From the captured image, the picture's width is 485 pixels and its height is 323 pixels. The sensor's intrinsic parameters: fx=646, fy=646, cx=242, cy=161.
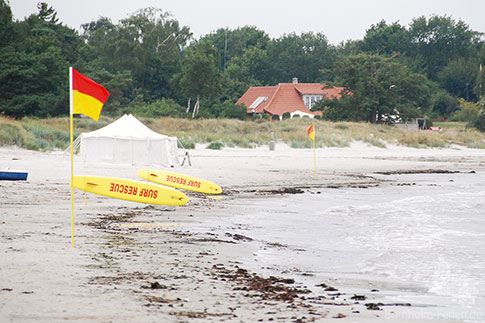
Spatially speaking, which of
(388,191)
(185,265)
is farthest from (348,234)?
(388,191)

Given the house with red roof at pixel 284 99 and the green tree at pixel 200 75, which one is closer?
the green tree at pixel 200 75

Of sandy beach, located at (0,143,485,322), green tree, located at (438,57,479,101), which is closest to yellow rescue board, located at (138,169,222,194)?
sandy beach, located at (0,143,485,322)

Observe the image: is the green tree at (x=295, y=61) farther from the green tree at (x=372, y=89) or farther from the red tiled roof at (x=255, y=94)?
the green tree at (x=372, y=89)

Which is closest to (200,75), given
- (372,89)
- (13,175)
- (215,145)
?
(372,89)

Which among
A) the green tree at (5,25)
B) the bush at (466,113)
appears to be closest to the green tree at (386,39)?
the bush at (466,113)

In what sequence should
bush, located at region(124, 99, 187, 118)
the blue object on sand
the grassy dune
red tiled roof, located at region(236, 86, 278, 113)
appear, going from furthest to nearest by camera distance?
red tiled roof, located at region(236, 86, 278, 113) < bush, located at region(124, 99, 187, 118) < the grassy dune < the blue object on sand

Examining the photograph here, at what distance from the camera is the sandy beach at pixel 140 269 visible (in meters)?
5.09

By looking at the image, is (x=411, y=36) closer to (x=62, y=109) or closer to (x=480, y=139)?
(x=480, y=139)

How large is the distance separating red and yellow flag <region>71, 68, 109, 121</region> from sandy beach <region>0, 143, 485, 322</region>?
1.67m

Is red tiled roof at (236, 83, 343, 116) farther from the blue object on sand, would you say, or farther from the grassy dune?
the blue object on sand

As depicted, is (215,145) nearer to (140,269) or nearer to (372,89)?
(372,89)

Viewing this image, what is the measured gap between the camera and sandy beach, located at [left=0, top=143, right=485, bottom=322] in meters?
5.09

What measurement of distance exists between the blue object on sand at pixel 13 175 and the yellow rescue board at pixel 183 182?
2.86m

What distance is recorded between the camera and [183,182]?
53.2 feet
